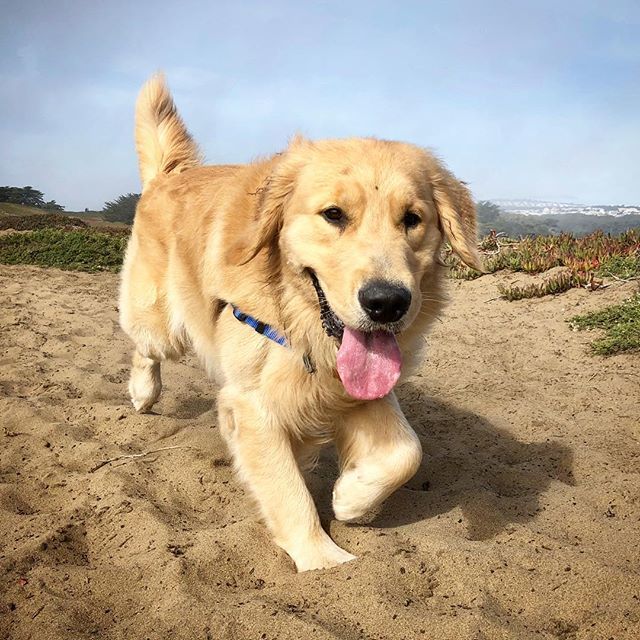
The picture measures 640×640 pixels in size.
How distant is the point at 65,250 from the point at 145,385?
27.1ft

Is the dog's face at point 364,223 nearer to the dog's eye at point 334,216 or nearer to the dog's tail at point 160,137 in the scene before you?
the dog's eye at point 334,216

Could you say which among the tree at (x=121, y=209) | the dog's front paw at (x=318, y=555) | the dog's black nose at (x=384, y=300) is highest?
the dog's black nose at (x=384, y=300)

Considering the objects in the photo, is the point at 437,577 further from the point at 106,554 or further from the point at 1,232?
the point at 1,232

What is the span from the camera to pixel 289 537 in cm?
318

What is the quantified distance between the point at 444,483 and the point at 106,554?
1902mm

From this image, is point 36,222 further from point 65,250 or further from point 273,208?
point 273,208

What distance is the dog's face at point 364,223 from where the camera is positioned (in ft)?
9.35

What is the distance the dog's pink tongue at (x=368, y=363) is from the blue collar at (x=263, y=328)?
40cm

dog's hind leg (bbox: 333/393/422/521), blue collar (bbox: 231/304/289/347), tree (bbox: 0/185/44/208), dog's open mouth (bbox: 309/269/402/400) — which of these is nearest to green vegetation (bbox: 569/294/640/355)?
dog's hind leg (bbox: 333/393/422/521)

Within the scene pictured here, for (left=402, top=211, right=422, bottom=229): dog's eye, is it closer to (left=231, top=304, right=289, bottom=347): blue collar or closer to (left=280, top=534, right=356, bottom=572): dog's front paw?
(left=231, top=304, right=289, bottom=347): blue collar

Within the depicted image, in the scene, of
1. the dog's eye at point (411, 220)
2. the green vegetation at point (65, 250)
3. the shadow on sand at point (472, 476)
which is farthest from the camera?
the green vegetation at point (65, 250)

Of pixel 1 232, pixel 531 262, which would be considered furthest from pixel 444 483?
pixel 1 232

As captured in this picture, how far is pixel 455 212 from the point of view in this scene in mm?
3518

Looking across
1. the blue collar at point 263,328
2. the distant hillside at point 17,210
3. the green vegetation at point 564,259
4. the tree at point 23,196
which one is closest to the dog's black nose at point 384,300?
the blue collar at point 263,328
